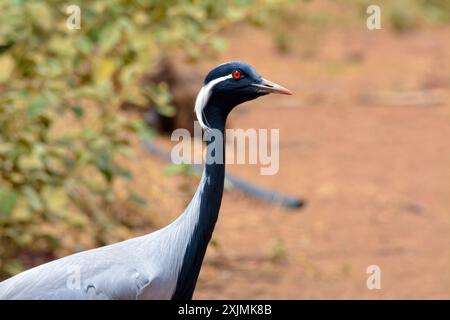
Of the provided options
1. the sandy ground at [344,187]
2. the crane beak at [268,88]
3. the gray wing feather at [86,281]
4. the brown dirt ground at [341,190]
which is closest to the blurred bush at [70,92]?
the brown dirt ground at [341,190]

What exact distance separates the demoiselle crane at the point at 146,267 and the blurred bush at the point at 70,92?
127cm

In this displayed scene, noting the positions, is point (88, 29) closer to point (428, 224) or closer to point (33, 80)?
point (33, 80)

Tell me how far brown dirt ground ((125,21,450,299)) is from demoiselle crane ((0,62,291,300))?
6.34 ft

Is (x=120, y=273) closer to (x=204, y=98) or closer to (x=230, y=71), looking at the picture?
(x=204, y=98)

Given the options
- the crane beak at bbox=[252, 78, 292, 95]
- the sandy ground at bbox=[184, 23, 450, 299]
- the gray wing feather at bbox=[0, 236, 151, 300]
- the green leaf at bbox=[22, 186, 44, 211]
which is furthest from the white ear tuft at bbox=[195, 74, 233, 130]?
the sandy ground at bbox=[184, 23, 450, 299]

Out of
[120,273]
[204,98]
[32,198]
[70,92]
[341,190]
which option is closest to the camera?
[120,273]

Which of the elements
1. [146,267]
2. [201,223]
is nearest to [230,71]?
[201,223]

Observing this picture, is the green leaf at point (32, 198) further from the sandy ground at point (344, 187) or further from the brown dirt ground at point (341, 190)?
the sandy ground at point (344, 187)

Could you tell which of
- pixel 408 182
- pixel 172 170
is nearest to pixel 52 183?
pixel 172 170

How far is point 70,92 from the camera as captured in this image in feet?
19.0

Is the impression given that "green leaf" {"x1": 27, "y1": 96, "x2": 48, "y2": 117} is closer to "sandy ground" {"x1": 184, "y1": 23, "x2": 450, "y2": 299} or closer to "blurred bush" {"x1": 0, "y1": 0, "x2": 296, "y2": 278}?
"blurred bush" {"x1": 0, "y1": 0, "x2": 296, "y2": 278}

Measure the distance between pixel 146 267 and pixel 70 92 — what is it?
86.7 inches

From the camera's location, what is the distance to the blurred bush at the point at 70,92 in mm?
5469
